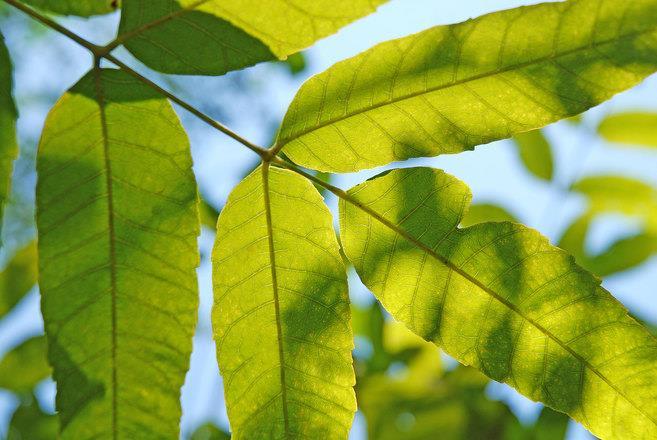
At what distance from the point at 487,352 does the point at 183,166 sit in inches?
25.1

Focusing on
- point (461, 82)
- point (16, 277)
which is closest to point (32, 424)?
point (16, 277)

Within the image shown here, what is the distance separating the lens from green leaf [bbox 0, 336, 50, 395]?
237 centimetres

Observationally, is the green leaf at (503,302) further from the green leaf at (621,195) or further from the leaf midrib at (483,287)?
the green leaf at (621,195)

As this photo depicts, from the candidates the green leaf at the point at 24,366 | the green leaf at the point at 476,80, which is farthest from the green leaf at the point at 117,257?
the green leaf at the point at 24,366

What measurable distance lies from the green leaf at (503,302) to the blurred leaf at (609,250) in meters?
1.21

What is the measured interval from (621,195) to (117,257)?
6.50 feet

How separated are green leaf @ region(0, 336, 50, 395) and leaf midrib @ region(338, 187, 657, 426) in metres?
1.52

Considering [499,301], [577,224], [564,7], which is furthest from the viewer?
[577,224]

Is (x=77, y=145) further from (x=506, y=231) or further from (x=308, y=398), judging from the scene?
(x=506, y=231)

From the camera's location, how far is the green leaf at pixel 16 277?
2.25 metres

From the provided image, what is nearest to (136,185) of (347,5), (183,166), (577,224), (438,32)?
(183,166)

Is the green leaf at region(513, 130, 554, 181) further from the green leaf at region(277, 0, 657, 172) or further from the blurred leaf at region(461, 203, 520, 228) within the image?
the green leaf at region(277, 0, 657, 172)

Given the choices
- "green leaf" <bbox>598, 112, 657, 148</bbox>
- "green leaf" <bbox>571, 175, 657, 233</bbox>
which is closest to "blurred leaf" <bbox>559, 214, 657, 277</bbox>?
"green leaf" <bbox>571, 175, 657, 233</bbox>

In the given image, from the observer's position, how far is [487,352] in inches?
48.3
